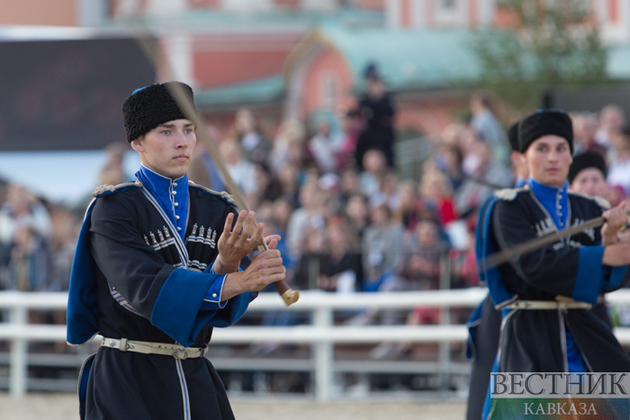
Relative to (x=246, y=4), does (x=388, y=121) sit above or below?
below

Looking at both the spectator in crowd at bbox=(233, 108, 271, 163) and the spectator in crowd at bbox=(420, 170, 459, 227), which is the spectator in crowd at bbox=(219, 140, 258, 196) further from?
the spectator in crowd at bbox=(420, 170, 459, 227)

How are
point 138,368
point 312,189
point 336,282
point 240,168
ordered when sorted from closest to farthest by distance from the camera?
point 138,368, point 336,282, point 312,189, point 240,168

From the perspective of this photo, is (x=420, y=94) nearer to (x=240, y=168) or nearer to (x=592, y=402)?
(x=240, y=168)

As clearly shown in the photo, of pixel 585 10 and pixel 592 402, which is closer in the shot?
pixel 592 402

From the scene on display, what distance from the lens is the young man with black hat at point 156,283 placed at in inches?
151

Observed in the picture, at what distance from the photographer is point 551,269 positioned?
4.93 meters

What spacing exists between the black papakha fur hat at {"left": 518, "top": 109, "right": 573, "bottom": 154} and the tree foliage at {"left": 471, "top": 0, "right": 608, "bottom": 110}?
18104 millimetres

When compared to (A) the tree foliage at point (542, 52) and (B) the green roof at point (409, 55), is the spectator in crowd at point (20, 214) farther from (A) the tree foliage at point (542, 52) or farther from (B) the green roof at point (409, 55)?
(B) the green roof at point (409, 55)

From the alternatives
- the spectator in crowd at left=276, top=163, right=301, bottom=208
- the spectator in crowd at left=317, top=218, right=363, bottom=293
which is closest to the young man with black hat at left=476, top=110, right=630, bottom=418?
the spectator in crowd at left=317, top=218, right=363, bottom=293

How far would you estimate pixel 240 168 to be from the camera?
458 inches

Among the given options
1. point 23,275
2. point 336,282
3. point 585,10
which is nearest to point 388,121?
point 336,282

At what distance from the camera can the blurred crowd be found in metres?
9.38

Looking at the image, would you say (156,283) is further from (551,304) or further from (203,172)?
(203,172)

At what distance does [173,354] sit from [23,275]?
7.16 metres
